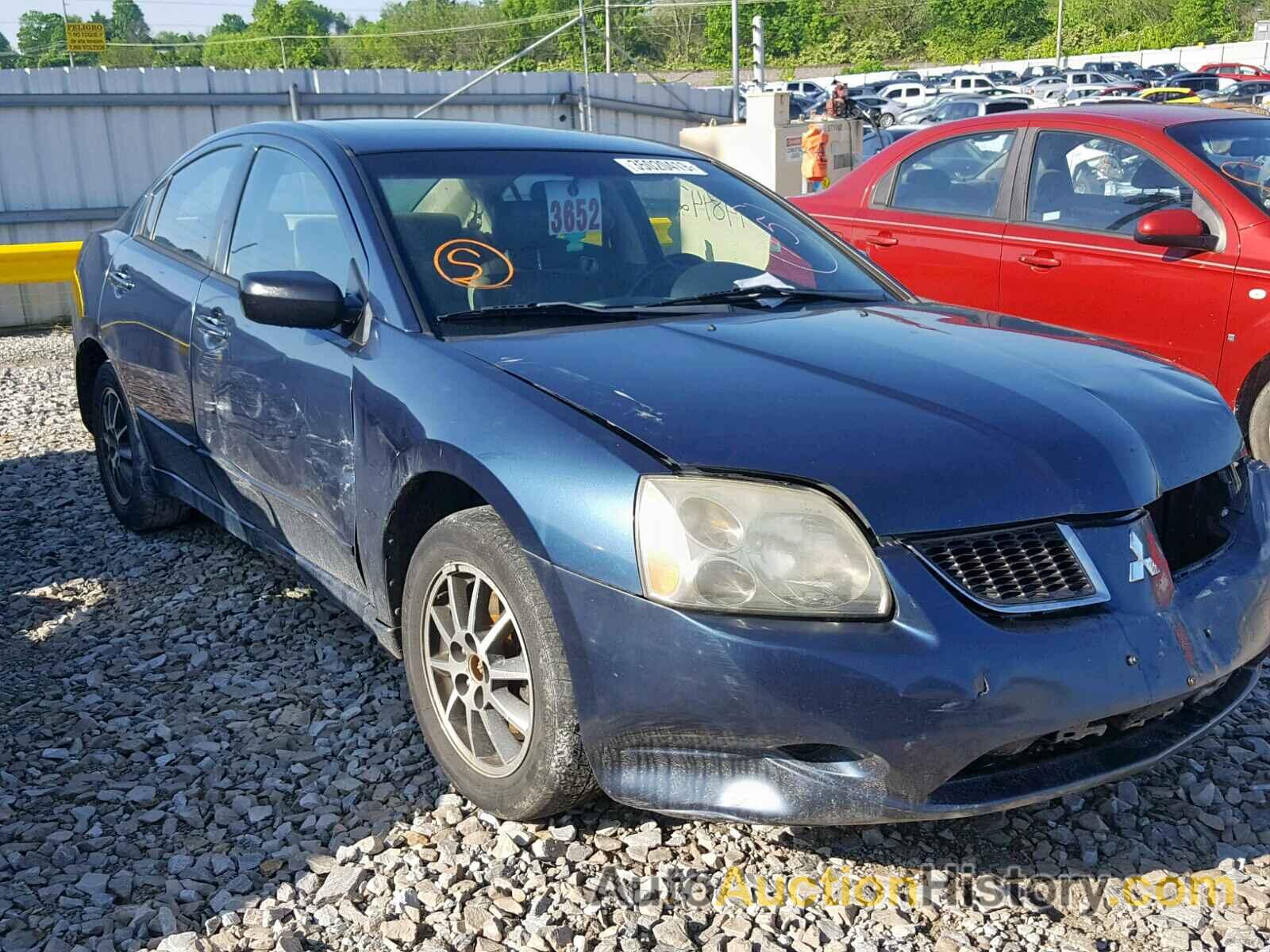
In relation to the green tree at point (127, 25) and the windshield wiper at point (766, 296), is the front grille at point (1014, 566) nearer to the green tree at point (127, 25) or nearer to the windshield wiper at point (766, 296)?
the windshield wiper at point (766, 296)

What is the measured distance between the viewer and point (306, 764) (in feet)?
10.4

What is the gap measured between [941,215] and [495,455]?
4.09m

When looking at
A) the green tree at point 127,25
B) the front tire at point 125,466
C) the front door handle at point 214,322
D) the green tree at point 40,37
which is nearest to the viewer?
the front door handle at point 214,322

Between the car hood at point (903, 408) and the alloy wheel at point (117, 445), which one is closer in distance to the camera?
the car hood at point (903, 408)

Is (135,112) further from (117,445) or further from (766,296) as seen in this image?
(766,296)

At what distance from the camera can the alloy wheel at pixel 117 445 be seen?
16.1ft

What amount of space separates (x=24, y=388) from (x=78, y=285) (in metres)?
3.53

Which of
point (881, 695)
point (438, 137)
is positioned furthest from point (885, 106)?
point (881, 695)

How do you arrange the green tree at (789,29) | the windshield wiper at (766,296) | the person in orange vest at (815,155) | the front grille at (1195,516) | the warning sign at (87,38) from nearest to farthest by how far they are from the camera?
the front grille at (1195,516)
the windshield wiper at (766,296)
the person in orange vest at (815,155)
the warning sign at (87,38)
the green tree at (789,29)

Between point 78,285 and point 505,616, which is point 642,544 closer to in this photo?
point 505,616

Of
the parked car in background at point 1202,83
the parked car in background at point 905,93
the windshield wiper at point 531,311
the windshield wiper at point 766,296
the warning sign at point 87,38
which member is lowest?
the windshield wiper at point 766,296

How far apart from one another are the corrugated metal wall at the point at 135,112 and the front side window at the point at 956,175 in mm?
10872

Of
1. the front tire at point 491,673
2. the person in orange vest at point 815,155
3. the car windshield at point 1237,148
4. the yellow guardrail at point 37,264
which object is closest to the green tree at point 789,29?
the person in orange vest at point 815,155

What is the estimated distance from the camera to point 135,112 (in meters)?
17.4
